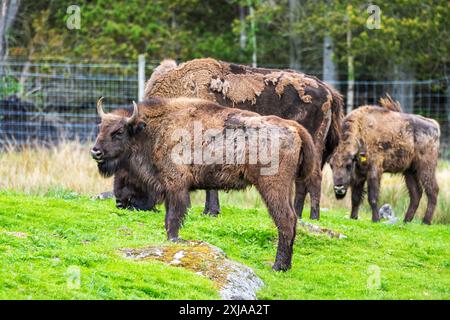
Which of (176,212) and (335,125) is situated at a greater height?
(335,125)

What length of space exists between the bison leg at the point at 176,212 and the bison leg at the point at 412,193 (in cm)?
644

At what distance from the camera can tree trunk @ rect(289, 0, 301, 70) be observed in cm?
2708

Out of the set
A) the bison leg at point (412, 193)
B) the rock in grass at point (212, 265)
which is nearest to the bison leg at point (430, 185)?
the bison leg at point (412, 193)

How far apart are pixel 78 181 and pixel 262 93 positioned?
4.72 meters

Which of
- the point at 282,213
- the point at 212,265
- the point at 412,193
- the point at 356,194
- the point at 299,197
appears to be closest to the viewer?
the point at 212,265

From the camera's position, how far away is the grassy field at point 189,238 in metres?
8.50

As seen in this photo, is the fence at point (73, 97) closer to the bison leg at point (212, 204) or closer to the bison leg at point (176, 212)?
the bison leg at point (212, 204)

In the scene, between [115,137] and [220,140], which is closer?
[220,140]

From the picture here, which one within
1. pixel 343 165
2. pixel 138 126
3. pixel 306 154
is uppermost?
pixel 138 126

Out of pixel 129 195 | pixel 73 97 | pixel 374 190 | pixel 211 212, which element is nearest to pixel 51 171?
pixel 129 195

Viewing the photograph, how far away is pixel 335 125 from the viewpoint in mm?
14242

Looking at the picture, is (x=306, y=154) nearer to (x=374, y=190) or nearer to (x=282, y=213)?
(x=282, y=213)

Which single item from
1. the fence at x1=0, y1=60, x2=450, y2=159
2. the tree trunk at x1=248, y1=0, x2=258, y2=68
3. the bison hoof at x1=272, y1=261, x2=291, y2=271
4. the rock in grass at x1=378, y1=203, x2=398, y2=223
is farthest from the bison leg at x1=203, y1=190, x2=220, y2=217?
the tree trunk at x1=248, y1=0, x2=258, y2=68

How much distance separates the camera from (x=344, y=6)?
1014 inches
